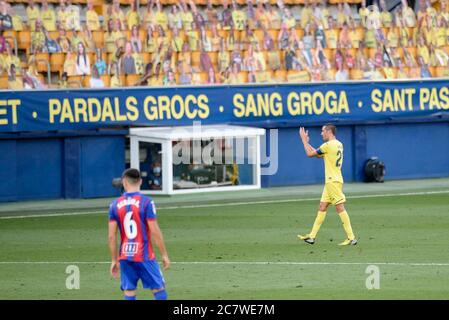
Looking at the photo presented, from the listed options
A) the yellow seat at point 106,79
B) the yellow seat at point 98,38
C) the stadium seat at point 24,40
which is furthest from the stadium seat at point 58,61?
the yellow seat at point 98,38

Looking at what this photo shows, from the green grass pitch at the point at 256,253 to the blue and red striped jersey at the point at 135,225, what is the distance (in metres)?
2.55

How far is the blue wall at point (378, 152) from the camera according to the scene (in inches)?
1145

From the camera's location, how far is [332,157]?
59.6ft

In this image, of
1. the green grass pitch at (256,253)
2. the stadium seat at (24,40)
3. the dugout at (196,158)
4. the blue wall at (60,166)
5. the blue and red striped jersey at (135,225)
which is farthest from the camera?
the stadium seat at (24,40)

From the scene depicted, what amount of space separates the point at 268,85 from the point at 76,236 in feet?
33.3

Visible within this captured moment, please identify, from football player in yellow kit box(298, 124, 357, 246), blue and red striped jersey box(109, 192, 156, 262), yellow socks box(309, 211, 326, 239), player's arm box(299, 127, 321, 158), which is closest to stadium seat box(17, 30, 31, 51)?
football player in yellow kit box(298, 124, 357, 246)

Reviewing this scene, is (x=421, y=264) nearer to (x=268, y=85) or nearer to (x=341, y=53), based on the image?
(x=268, y=85)

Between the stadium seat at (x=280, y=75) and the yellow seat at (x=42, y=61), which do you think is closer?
the yellow seat at (x=42, y=61)

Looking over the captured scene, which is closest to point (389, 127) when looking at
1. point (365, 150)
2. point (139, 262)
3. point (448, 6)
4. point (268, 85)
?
point (365, 150)

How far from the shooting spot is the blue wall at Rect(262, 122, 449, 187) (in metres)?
29.1

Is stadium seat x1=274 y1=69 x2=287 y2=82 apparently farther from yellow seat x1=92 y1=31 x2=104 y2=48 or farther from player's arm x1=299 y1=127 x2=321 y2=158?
player's arm x1=299 y1=127 x2=321 y2=158

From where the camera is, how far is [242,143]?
28.2 meters

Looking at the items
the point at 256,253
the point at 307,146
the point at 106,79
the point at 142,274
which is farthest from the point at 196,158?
the point at 142,274

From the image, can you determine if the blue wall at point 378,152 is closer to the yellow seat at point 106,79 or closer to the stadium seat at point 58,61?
the yellow seat at point 106,79
